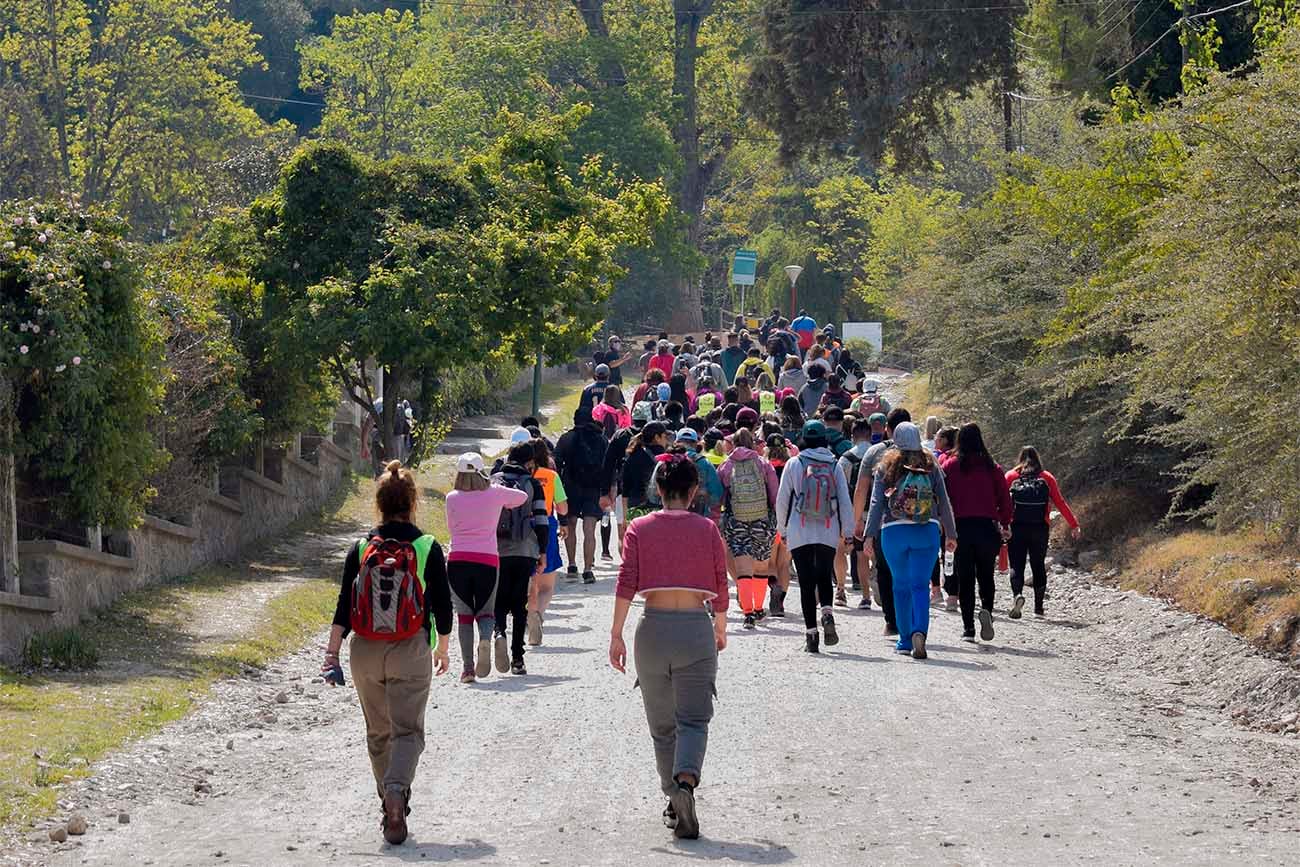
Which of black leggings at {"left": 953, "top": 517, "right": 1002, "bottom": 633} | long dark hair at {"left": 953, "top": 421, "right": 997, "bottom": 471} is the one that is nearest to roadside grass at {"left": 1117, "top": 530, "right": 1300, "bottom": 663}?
A: black leggings at {"left": 953, "top": 517, "right": 1002, "bottom": 633}

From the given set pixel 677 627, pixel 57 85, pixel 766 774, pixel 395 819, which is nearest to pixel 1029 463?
pixel 766 774

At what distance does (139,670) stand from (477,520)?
10.7ft

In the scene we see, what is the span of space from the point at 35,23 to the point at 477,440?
66.8 feet

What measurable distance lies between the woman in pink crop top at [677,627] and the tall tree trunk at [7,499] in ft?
24.4

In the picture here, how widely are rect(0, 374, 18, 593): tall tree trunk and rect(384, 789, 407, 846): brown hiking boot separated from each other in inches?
282

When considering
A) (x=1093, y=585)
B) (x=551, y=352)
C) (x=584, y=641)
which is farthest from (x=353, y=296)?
(x=1093, y=585)

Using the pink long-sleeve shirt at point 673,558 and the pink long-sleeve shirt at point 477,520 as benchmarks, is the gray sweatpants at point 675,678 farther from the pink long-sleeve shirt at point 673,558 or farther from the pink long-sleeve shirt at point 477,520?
the pink long-sleeve shirt at point 477,520

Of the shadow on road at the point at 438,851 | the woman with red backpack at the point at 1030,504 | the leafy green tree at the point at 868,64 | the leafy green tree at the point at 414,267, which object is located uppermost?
the leafy green tree at the point at 868,64

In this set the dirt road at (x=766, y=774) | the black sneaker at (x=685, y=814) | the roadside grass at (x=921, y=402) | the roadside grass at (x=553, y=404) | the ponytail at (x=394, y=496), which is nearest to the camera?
the black sneaker at (x=685, y=814)

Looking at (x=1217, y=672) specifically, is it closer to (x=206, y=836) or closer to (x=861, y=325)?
(x=206, y=836)

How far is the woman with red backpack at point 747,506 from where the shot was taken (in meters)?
16.1

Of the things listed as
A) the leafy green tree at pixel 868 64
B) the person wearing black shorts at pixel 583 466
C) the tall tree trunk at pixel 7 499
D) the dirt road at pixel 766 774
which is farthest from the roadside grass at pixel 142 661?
the leafy green tree at pixel 868 64

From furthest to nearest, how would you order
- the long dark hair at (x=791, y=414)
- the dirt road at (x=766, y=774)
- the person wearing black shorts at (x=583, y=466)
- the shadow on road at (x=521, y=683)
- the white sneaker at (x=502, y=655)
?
the person wearing black shorts at (x=583, y=466) → the long dark hair at (x=791, y=414) → the white sneaker at (x=502, y=655) → the shadow on road at (x=521, y=683) → the dirt road at (x=766, y=774)

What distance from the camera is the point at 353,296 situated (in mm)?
22344
